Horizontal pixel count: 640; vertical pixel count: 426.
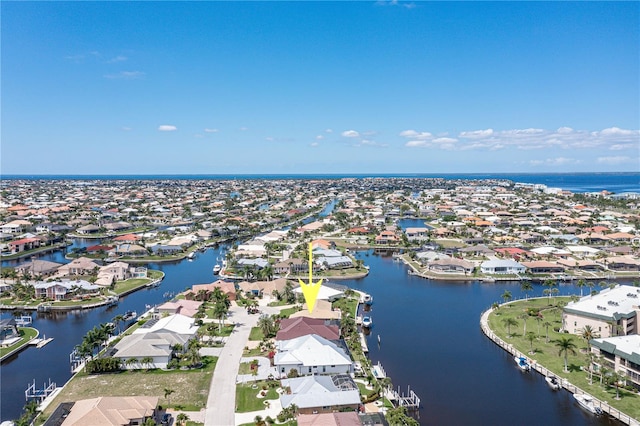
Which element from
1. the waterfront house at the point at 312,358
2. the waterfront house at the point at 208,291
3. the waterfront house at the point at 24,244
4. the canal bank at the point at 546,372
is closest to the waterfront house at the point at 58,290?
the waterfront house at the point at 208,291

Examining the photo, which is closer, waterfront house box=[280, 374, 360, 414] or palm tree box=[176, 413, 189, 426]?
palm tree box=[176, 413, 189, 426]

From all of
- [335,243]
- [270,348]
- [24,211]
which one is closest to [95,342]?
[270,348]

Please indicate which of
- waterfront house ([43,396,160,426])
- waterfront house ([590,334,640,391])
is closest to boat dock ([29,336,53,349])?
waterfront house ([43,396,160,426])

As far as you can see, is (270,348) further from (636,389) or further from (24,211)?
(24,211)

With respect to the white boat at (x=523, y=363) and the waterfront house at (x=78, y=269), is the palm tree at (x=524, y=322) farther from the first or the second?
the waterfront house at (x=78, y=269)

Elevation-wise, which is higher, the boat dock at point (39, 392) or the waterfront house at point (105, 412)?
the waterfront house at point (105, 412)

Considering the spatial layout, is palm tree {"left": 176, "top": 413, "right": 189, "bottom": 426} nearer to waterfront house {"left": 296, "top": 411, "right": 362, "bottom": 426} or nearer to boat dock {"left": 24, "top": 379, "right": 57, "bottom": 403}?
waterfront house {"left": 296, "top": 411, "right": 362, "bottom": 426}
